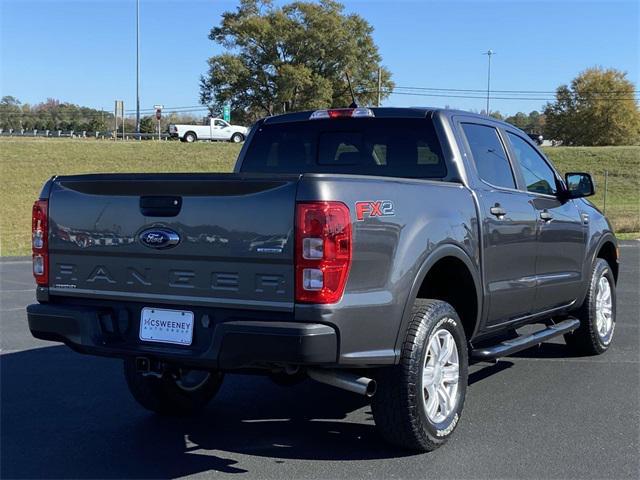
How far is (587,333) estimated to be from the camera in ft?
21.8

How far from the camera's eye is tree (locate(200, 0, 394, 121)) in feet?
225

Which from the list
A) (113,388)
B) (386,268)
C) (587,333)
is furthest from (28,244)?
(386,268)

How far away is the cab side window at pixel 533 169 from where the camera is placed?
5926 mm

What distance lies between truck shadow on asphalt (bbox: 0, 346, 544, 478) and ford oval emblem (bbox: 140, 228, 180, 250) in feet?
4.00

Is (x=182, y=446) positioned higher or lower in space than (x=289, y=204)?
lower

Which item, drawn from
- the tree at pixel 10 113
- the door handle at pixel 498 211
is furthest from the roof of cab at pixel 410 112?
the tree at pixel 10 113

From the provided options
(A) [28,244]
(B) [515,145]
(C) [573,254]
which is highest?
(B) [515,145]

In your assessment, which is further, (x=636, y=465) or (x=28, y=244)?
(x=28, y=244)

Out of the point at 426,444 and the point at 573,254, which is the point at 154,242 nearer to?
the point at 426,444

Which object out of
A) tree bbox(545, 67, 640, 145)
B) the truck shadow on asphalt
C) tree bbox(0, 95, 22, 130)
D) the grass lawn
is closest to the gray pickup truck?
the truck shadow on asphalt

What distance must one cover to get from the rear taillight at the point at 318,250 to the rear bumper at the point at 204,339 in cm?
17

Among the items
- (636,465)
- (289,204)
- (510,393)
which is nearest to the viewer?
(289,204)

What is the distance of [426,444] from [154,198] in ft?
6.58

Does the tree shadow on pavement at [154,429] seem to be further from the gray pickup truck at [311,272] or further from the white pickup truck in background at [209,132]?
the white pickup truck in background at [209,132]
